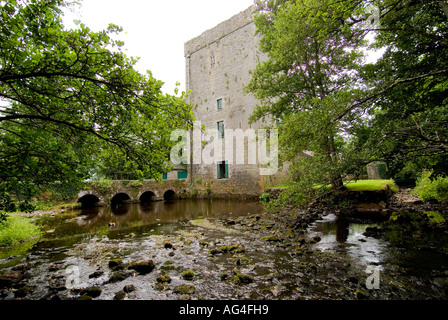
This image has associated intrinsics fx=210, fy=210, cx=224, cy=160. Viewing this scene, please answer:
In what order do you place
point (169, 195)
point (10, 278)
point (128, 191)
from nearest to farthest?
point (10, 278) → point (128, 191) → point (169, 195)

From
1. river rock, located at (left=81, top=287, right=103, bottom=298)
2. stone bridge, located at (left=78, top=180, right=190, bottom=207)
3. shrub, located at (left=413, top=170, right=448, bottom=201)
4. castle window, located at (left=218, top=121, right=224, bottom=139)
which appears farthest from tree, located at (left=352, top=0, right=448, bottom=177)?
stone bridge, located at (left=78, top=180, right=190, bottom=207)

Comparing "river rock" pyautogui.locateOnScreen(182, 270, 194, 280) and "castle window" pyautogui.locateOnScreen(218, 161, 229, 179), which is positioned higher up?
"castle window" pyautogui.locateOnScreen(218, 161, 229, 179)

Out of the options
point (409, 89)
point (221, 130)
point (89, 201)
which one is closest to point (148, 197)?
point (89, 201)

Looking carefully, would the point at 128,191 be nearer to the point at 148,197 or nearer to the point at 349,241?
the point at 148,197

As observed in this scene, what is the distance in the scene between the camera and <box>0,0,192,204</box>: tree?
100 inches

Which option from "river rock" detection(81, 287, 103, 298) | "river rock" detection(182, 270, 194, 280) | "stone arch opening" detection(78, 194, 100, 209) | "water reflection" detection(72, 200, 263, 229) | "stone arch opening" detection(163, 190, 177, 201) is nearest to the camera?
"river rock" detection(81, 287, 103, 298)

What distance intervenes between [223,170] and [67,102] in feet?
55.0

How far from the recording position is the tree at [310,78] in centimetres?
453

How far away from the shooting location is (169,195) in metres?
21.8

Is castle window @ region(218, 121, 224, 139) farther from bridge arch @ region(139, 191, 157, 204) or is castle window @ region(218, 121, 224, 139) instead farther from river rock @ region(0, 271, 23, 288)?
river rock @ region(0, 271, 23, 288)

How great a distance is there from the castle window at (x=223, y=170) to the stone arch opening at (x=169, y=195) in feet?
16.4

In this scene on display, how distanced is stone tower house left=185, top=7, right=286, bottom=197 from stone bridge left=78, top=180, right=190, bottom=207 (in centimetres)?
193
